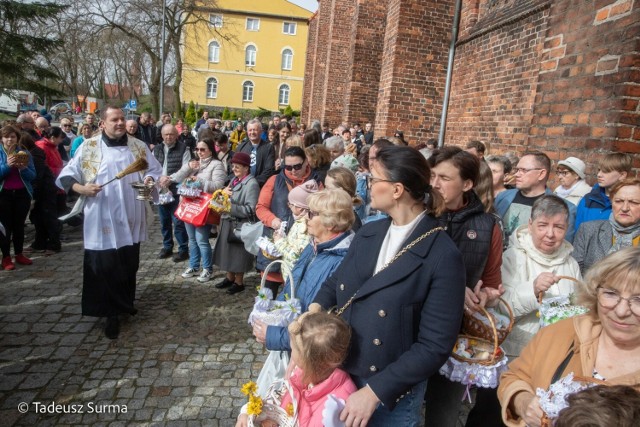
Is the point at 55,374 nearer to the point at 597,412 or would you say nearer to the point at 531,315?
the point at 531,315

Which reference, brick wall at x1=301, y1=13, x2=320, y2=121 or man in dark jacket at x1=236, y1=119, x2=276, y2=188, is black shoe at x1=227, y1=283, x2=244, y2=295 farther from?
brick wall at x1=301, y1=13, x2=320, y2=121

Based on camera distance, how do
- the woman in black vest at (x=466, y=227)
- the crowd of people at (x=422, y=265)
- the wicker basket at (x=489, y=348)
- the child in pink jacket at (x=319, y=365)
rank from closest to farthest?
the crowd of people at (x=422, y=265), the child in pink jacket at (x=319, y=365), the wicker basket at (x=489, y=348), the woman in black vest at (x=466, y=227)

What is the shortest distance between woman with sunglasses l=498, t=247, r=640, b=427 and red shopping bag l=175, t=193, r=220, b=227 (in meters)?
4.40

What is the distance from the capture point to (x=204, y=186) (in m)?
5.78

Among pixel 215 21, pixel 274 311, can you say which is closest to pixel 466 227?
pixel 274 311

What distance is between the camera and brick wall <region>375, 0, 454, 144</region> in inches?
347

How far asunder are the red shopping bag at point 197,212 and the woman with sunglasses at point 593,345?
4.40 meters

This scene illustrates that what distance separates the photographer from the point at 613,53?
11.2 feet

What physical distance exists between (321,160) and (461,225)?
3.35 metres

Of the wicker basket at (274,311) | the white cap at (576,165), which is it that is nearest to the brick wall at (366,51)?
the white cap at (576,165)

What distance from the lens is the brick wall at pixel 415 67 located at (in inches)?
347

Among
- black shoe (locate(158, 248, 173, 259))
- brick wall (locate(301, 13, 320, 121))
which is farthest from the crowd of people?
brick wall (locate(301, 13, 320, 121))

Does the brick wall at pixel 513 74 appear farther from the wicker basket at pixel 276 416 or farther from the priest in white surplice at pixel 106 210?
the priest in white surplice at pixel 106 210

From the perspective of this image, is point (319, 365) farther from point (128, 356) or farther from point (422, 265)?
point (128, 356)
